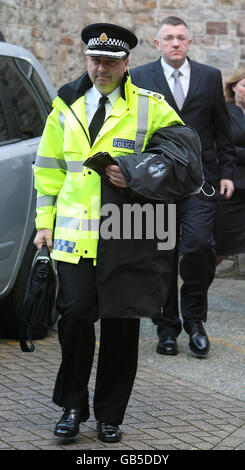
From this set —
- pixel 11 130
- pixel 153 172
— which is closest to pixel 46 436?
Result: pixel 153 172

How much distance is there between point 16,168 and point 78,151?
6.93ft

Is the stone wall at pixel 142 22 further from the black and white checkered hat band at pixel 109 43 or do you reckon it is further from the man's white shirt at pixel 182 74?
the black and white checkered hat band at pixel 109 43

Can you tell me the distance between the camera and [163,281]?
5.15m

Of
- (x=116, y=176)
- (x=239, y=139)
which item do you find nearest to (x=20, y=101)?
(x=239, y=139)

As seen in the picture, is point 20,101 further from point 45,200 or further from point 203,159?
point 45,200

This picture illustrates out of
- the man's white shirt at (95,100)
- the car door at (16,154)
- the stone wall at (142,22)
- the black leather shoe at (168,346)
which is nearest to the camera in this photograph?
the man's white shirt at (95,100)

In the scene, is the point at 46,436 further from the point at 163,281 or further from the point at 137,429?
the point at 163,281

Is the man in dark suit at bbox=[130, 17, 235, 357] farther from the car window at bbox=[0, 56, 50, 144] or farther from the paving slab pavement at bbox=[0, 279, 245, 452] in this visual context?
the car window at bbox=[0, 56, 50, 144]

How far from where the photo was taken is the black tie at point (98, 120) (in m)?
5.11

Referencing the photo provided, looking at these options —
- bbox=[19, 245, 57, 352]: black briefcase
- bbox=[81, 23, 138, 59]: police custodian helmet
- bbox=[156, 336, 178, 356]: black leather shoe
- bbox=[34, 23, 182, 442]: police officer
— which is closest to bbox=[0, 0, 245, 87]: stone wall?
bbox=[156, 336, 178, 356]: black leather shoe

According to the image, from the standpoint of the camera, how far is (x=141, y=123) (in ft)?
16.8

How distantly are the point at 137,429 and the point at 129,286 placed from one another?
0.80 metres

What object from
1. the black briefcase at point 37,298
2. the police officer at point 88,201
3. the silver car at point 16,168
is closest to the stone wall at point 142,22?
the silver car at point 16,168

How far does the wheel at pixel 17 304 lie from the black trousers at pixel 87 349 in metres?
2.07
